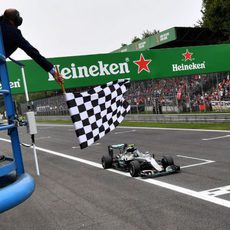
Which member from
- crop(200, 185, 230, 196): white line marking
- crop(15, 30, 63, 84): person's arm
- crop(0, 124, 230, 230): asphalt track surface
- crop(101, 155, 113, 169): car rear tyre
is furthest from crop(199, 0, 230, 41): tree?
crop(15, 30, 63, 84): person's arm

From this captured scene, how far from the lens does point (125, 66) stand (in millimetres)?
23344

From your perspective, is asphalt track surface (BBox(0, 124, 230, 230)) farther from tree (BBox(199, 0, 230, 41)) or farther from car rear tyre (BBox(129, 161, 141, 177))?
tree (BBox(199, 0, 230, 41))

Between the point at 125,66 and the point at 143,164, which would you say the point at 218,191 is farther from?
the point at 125,66

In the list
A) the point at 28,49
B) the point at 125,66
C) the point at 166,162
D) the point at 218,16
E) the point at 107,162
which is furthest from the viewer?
the point at 218,16

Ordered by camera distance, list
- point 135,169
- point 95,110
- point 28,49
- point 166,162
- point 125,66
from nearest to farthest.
A: point 28,49 < point 95,110 < point 135,169 < point 166,162 < point 125,66

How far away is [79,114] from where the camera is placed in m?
3.76

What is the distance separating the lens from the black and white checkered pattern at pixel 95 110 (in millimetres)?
Result: 3760

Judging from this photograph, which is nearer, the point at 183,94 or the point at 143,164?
the point at 143,164

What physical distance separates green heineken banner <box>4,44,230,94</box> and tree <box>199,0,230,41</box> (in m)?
18.8

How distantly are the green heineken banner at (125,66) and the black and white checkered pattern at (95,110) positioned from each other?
52.4ft

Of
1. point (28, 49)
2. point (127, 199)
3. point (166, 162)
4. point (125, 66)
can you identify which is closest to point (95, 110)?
point (28, 49)

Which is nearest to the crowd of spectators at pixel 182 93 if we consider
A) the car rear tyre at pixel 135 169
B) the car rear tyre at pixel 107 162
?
the car rear tyre at pixel 107 162

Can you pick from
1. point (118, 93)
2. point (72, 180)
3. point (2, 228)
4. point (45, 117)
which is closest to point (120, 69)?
point (72, 180)

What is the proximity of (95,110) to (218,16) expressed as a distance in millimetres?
43769
